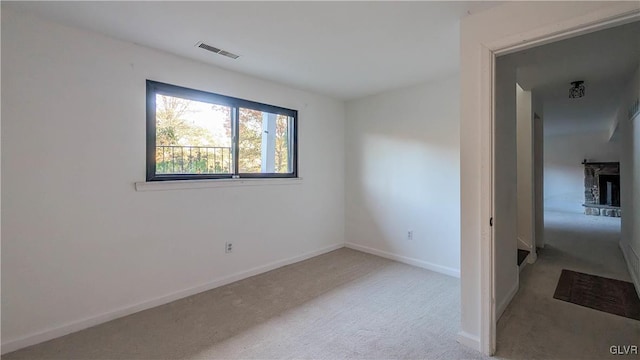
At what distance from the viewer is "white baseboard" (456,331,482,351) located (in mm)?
1903

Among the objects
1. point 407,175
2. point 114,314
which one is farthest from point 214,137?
point 407,175

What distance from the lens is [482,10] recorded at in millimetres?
1850

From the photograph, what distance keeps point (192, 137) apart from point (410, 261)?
306 cm

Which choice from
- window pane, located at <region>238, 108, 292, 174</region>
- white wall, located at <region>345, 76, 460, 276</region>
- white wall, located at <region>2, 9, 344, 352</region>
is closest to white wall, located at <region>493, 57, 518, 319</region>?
white wall, located at <region>345, 76, 460, 276</region>

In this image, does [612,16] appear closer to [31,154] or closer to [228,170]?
[228,170]

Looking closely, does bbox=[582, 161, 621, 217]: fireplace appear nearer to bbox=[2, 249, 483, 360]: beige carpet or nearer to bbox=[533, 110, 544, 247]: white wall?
bbox=[533, 110, 544, 247]: white wall

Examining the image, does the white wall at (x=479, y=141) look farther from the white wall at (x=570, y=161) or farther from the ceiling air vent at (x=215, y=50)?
the white wall at (x=570, y=161)

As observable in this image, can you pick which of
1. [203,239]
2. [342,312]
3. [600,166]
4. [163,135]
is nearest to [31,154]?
[163,135]

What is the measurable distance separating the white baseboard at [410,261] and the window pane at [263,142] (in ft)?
5.38

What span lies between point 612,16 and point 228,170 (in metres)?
3.13

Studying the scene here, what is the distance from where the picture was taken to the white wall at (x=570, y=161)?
810cm

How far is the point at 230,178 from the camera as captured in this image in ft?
10.1

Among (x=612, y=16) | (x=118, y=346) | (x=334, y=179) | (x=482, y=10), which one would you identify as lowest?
(x=118, y=346)

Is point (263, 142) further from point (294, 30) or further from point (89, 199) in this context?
point (89, 199)
